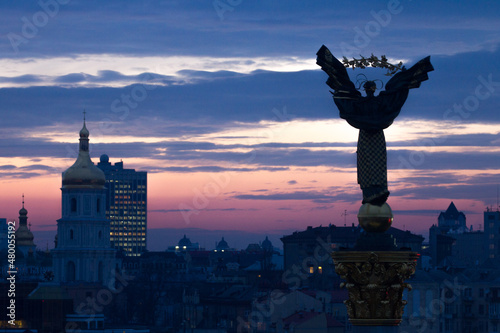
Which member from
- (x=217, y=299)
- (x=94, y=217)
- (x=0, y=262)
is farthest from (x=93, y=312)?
(x=0, y=262)

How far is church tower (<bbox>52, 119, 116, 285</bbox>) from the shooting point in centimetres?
17225

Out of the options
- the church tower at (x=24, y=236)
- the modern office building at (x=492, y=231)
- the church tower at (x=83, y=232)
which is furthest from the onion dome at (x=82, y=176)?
the modern office building at (x=492, y=231)

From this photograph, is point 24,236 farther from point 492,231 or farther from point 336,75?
point 336,75

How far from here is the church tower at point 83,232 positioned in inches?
6781

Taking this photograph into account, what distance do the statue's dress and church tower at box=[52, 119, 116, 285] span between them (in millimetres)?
157258

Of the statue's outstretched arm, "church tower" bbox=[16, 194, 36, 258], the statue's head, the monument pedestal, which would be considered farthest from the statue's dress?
"church tower" bbox=[16, 194, 36, 258]

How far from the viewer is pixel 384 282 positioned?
48.0 ft

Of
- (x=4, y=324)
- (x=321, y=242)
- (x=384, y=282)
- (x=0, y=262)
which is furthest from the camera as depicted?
(x=0, y=262)

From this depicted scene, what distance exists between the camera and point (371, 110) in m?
15.0

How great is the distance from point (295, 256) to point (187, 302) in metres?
14.0

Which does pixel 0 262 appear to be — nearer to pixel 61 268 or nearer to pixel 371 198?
pixel 61 268

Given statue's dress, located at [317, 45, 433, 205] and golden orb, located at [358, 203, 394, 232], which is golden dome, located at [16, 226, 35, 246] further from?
golden orb, located at [358, 203, 394, 232]

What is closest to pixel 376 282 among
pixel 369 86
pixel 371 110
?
pixel 371 110

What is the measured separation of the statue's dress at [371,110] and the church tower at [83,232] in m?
157
